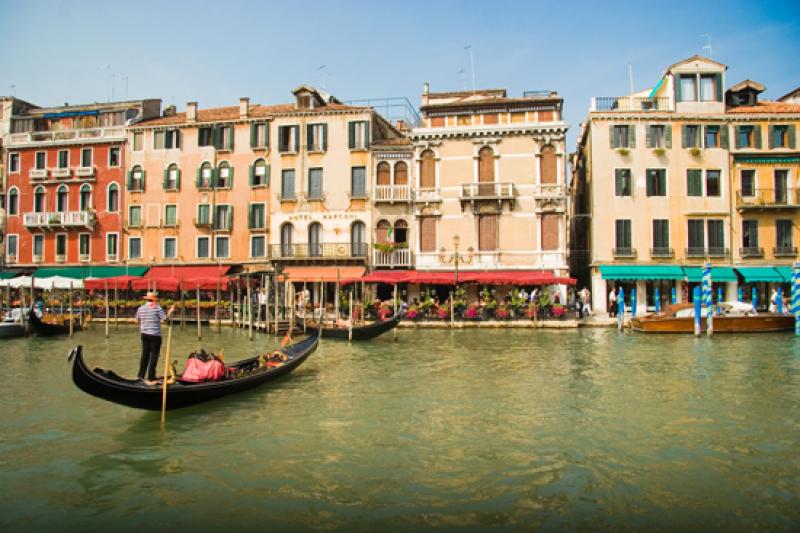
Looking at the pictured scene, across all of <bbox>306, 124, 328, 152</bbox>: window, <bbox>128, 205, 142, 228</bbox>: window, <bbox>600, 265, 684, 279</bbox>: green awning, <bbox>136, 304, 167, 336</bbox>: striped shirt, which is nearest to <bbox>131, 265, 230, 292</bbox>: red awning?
<bbox>128, 205, 142, 228</bbox>: window

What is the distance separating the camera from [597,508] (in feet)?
18.1

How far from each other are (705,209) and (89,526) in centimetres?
2340

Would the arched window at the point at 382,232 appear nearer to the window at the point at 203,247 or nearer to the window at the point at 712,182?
the window at the point at 203,247

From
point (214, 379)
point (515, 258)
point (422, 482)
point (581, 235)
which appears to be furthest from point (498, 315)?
point (422, 482)

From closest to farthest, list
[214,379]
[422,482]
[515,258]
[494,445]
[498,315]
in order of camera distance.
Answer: [422,482] < [494,445] < [214,379] < [498,315] < [515,258]

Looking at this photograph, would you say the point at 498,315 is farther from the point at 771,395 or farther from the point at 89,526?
the point at 89,526

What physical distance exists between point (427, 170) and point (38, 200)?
61.7ft

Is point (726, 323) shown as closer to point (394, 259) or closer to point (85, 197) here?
point (394, 259)

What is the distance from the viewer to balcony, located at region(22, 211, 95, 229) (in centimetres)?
2742

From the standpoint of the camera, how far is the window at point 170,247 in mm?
27047

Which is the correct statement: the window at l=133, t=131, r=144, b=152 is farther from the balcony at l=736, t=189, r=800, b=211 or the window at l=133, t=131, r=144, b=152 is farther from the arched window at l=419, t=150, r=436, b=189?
the balcony at l=736, t=189, r=800, b=211

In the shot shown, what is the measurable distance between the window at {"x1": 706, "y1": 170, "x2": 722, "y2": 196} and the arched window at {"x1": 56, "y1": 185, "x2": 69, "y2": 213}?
28.0 metres

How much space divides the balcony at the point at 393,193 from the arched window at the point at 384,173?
41 cm

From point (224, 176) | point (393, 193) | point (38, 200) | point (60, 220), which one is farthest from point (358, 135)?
point (38, 200)
